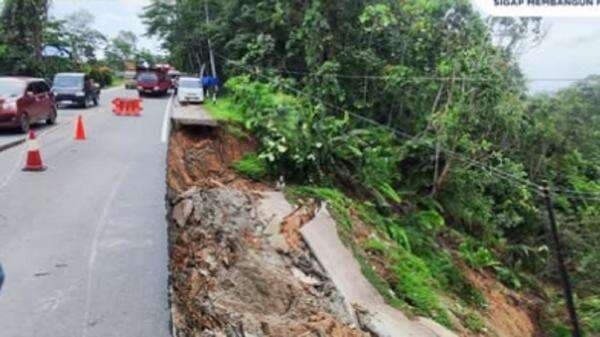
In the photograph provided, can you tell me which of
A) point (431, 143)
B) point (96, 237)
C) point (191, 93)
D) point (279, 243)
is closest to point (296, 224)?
point (279, 243)

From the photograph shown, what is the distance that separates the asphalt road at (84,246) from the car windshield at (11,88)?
4.03 meters

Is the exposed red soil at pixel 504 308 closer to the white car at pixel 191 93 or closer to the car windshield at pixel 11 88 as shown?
the car windshield at pixel 11 88

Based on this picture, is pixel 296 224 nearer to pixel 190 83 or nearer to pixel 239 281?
pixel 239 281

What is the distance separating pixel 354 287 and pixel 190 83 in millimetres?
24620

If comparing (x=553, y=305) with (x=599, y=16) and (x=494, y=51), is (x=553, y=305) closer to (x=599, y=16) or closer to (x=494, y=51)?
(x=494, y=51)

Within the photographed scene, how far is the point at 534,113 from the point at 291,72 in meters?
7.36

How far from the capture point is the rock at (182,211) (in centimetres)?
959

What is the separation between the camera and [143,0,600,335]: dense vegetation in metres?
11.8

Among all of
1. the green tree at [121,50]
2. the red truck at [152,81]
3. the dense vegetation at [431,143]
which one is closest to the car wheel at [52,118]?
the dense vegetation at [431,143]

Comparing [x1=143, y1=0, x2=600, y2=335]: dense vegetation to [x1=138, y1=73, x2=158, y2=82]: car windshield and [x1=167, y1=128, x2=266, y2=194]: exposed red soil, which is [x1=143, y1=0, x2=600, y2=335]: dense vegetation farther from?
[x1=138, y1=73, x2=158, y2=82]: car windshield

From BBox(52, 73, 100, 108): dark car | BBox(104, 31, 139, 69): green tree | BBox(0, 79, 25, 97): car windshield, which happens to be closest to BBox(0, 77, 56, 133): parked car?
BBox(0, 79, 25, 97): car windshield

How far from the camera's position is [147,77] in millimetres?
41969

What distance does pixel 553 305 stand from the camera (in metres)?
12.5

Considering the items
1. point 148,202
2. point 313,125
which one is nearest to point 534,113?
point 313,125
